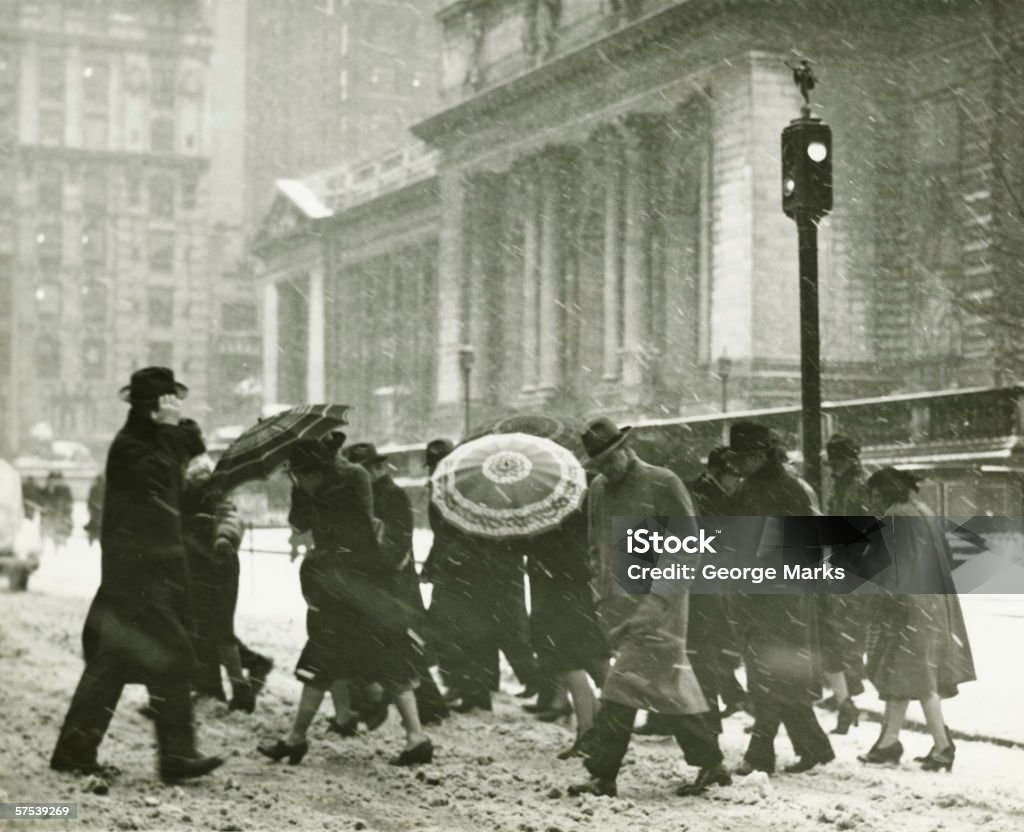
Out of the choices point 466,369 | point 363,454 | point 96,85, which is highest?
point 96,85

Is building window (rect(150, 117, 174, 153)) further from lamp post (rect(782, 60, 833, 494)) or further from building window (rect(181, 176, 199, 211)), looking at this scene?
lamp post (rect(782, 60, 833, 494))

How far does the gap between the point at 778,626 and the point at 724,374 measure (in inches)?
40.7

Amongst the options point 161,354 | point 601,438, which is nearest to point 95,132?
point 161,354

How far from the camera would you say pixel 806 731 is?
222 inches

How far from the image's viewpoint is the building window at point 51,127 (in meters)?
6.59

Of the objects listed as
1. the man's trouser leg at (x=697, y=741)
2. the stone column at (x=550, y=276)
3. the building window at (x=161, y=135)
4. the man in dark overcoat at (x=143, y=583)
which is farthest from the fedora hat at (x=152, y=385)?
the man's trouser leg at (x=697, y=741)

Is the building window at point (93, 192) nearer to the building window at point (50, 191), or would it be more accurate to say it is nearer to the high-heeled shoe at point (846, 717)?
the building window at point (50, 191)

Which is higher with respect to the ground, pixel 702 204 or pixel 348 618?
pixel 702 204

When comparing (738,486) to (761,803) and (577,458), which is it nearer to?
(577,458)

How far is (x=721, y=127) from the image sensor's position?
642cm

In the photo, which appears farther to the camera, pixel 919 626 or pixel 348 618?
pixel 348 618

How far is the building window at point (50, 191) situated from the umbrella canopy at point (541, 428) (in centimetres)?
205

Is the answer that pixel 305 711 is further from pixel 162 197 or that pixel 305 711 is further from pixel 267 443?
pixel 162 197

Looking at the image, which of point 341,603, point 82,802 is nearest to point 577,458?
point 341,603
